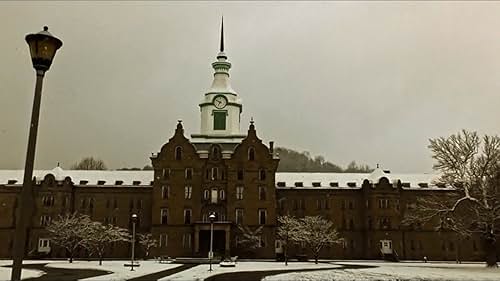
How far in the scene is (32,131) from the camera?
1001 cm

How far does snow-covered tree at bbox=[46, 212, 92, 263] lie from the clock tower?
21.8 meters

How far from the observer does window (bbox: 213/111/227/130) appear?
266ft

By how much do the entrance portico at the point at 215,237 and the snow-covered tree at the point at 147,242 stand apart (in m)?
6.21

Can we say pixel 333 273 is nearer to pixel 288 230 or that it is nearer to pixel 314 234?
pixel 314 234

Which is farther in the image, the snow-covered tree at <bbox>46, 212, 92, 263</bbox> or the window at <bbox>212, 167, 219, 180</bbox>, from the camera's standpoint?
the window at <bbox>212, 167, 219, 180</bbox>

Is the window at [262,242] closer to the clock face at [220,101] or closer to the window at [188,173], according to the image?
the window at [188,173]

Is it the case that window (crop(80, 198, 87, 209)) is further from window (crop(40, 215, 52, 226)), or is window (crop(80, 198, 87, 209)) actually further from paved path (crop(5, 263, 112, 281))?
paved path (crop(5, 263, 112, 281))

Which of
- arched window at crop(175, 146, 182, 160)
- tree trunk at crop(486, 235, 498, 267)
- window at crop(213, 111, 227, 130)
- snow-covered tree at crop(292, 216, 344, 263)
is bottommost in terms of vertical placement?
tree trunk at crop(486, 235, 498, 267)

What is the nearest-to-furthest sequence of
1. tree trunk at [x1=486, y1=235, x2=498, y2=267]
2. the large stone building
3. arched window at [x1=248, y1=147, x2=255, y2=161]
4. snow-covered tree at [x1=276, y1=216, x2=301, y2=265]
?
tree trunk at [x1=486, y1=235, x2=498, y2=267] → snow-covered tree at [x1=276, y1=216, x2=301, y2=265] → the large stone building → arched window at [x1=248, y1=147, x2=255, y2=161]

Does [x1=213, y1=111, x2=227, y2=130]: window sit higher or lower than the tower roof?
lower

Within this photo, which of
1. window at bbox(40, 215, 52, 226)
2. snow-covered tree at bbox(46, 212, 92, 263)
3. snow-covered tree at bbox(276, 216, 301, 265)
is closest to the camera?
snow-covered tree at bbox(46, 212, 92, 263)

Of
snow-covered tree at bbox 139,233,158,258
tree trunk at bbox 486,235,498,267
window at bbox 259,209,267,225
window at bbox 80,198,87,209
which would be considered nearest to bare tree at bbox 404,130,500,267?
tree trunk at bbox 486,235,498,267

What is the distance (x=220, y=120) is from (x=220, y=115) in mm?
843

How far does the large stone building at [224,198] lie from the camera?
72.4 m
